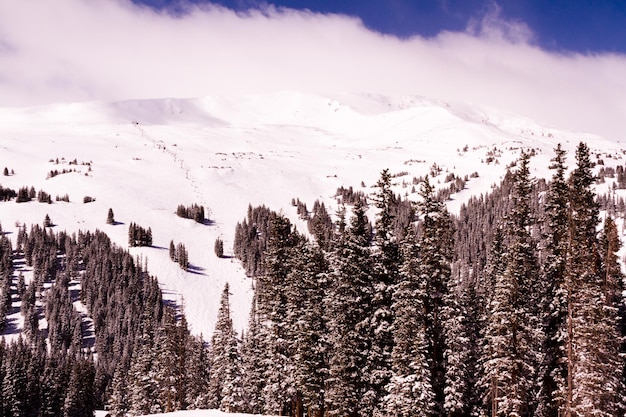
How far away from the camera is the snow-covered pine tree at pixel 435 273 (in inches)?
1387

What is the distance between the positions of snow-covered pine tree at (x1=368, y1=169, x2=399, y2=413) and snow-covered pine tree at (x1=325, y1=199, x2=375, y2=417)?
0.50 m

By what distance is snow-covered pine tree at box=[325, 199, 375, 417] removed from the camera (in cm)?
3516

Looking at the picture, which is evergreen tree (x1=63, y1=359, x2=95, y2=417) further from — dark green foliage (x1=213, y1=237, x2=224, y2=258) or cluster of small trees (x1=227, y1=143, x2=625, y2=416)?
dark green foliage (x1=213, y1=237, x2=224, y2=258)

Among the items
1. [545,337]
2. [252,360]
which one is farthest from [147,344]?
[545,337]

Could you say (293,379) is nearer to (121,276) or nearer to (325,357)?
(325,357)

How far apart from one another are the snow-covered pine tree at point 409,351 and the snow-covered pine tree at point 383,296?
98 cm

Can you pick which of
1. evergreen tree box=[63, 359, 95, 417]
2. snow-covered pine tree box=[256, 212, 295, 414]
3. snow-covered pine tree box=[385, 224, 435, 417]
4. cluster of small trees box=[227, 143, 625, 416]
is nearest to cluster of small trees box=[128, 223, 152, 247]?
evergreen tree box=[63, 359, 95, 417]

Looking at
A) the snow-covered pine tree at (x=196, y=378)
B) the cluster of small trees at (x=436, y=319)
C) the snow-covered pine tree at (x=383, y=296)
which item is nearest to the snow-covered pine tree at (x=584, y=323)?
the cluster of small trees at (x=436, y=319)

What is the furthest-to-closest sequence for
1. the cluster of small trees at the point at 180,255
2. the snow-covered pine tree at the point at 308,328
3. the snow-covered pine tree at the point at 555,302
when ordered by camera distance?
1. the cluster of small trees at the point at 180,255
2. the snow-covered pine tree at the point at 308,328
3. the snow-covered pine tree at the point at 555,302

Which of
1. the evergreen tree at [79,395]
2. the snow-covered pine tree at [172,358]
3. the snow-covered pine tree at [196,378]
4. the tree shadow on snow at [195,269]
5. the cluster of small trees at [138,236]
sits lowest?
the evergreen tree at [79,395]

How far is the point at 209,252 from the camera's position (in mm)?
184250

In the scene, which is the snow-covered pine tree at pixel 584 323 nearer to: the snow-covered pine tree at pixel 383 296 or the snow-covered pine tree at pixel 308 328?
the snow-covered pine tree at pixel 383 296

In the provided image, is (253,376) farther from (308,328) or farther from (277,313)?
(308,328)

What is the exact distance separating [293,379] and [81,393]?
245 feet
